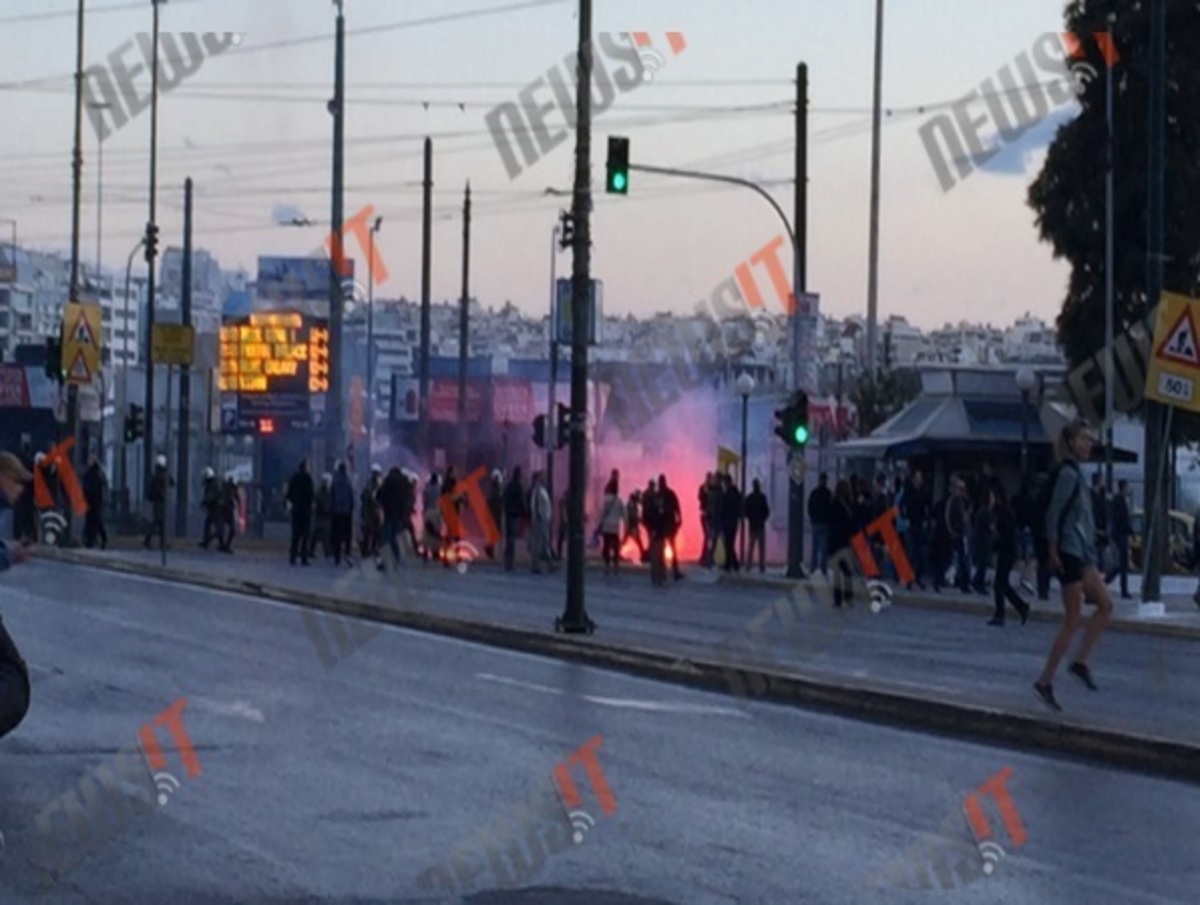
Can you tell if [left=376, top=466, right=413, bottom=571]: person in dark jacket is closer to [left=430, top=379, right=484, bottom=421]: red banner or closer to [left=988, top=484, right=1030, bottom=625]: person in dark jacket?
[left=988, top=484, right=1030, bottom=625]: person in dark jacket

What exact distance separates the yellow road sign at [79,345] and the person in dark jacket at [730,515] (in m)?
13.0

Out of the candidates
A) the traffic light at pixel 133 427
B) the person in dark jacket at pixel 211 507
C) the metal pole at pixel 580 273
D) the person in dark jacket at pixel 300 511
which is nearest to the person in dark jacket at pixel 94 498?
the person in dark jacket at pixel 211 507

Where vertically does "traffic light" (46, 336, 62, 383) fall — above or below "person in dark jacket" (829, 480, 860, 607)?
above

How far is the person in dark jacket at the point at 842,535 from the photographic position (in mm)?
35375

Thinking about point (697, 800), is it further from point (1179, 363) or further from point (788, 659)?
point (1179, 363)

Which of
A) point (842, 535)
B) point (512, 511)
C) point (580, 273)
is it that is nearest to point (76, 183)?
point (512, 511)

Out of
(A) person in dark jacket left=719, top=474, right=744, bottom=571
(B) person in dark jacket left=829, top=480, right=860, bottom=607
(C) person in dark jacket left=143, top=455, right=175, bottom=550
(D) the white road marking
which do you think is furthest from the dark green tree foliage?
(D) the white road marking

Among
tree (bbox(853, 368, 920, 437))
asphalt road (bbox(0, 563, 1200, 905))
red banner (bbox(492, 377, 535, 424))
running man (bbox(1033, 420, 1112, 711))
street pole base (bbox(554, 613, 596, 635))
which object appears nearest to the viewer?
asphalt road (bbox(0, 563, 1200, 905))

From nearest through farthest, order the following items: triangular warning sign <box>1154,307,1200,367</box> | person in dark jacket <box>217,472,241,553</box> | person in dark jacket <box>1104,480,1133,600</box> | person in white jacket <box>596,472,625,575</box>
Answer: triangular warning sign <box>1154,307,1200,367</box> → person in dark jacket <box>1104,480,1133,600</box> → person in white jacket <box>596,472,625,575</box> → person in dark jacket <box>217,472,241,553</box>

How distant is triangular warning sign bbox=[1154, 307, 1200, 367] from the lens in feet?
90.0

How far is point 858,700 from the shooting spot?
58.8ft

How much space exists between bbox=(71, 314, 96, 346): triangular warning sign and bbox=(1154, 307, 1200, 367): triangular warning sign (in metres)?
27.4

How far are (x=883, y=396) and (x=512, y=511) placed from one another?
51.3 meters

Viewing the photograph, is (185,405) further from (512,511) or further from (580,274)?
(580,274)
